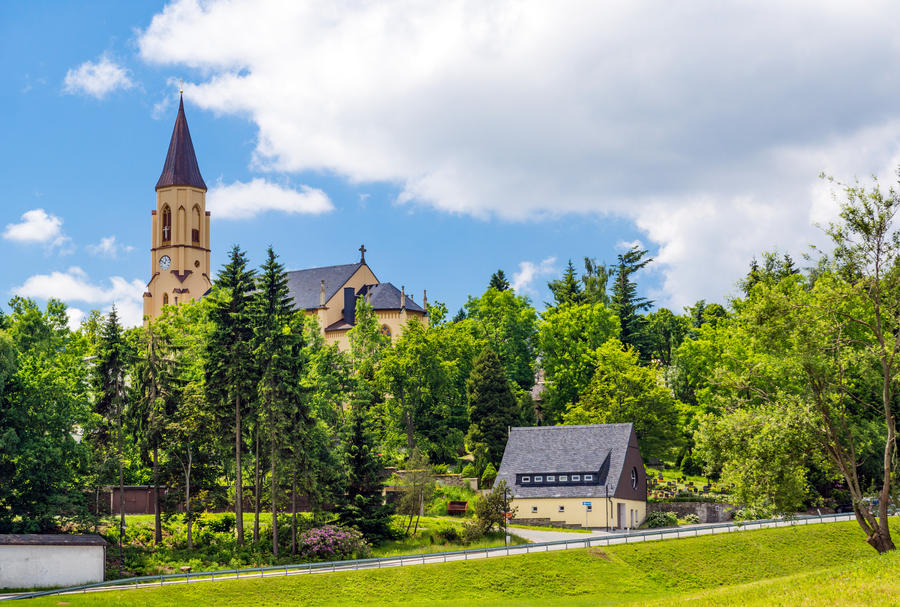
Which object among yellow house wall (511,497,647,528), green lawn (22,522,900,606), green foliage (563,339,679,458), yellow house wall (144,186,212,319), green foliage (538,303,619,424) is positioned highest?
yellow house wall (144,186,212,319)

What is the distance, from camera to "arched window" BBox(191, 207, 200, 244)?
125 m

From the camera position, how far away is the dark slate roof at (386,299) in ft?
365

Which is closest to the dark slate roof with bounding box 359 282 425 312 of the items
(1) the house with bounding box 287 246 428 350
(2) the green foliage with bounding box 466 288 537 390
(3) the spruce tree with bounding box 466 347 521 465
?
(1) the house with bounding box 287 246 428 350

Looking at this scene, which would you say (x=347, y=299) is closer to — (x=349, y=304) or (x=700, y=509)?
(x=349, y=304)

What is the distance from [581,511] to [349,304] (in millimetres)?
52951

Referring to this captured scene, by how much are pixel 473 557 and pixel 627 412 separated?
34.0m

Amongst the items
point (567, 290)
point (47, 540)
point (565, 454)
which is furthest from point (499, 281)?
point (47, 540)

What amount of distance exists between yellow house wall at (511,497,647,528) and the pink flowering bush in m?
16.7

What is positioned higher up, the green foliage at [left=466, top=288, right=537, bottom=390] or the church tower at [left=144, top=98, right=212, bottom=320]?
the church tower at [left=144, top=98, right=212, bottom=320]

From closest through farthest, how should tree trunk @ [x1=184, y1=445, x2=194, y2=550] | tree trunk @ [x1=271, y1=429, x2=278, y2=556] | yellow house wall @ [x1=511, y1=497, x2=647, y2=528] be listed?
tree trunk @ [x1=271, y1=429, x2=278, y2=556], tree trunk @ [x1=184, y1=445, x2=194, y2=550], yellow house wall @ [x1=511, y1=497, x2=647, y2=528]

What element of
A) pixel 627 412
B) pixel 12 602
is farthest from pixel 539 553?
pixel 627 412

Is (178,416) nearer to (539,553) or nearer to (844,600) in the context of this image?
(539,553)

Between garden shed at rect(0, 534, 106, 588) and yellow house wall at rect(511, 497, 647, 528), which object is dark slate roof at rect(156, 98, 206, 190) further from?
garden shed at rect(0, 534, 106, 588)

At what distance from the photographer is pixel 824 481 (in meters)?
67.5
